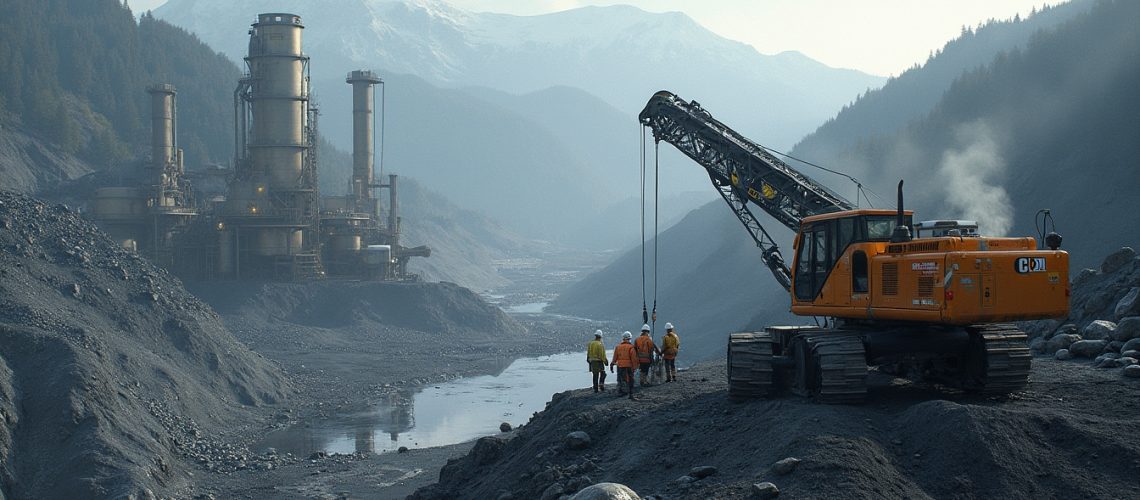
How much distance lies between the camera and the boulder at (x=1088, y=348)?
20531mm

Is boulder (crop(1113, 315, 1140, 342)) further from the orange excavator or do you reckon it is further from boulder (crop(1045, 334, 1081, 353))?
the orange excavator

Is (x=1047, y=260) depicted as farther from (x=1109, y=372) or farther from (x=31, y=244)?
(x=31, y=244)

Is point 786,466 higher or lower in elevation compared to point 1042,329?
lower

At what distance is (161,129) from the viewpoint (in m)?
65.2

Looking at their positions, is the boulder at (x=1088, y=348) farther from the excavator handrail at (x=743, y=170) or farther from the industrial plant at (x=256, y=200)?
the industrial plant at (x=256, y=200)

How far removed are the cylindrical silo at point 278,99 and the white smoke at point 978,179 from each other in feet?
116

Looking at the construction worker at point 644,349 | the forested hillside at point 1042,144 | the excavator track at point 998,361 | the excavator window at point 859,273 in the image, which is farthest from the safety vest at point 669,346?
the forested hillside at point 1042,144

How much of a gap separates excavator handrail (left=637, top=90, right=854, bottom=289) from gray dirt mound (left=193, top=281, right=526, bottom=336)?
129 feet

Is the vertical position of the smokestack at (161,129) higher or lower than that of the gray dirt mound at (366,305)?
higher

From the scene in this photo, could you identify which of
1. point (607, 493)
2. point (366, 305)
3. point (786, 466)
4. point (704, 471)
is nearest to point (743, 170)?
point (704, 471)

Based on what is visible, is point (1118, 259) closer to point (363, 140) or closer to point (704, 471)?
point (704, 471)

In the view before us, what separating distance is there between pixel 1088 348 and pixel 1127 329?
0.79 m

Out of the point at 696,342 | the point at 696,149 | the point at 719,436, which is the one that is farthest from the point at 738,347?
the point at 696,342

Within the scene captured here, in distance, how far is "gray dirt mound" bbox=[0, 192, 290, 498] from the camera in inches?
977
